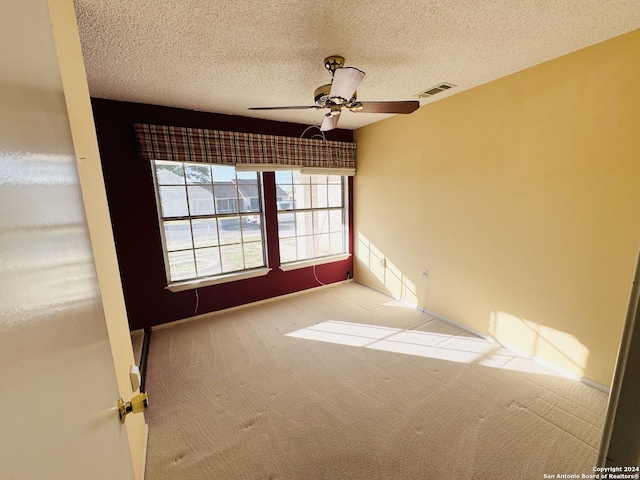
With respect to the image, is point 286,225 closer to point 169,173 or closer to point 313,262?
point 313,262

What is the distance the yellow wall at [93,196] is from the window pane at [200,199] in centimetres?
172

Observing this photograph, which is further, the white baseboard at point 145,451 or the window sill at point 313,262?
the window sill at point 313,262

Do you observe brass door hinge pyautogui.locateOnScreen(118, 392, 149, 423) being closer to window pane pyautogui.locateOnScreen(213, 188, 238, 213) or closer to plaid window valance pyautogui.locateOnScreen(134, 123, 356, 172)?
plaid window valance pyautogui.locateOnScreen(134, 123, 356, 172)

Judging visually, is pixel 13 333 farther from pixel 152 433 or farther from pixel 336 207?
pixel 336 207

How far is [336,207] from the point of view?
165 inches

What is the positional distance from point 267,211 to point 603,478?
3.34m

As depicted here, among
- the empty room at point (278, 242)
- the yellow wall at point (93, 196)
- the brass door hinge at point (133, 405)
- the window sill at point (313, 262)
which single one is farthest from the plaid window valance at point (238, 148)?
the brass door hinge at point (133, 405)

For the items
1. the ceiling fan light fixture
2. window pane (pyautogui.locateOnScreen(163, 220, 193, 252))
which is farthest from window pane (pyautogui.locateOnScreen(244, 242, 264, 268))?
the ceiling fan light fixture

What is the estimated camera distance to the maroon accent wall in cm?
256

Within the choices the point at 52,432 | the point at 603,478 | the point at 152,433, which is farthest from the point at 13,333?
the point at 152,433

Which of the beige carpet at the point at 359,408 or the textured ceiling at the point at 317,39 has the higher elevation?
the textured ceiling at the point at 317,39

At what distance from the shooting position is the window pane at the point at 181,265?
9.91 feet

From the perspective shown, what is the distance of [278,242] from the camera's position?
3617 mm

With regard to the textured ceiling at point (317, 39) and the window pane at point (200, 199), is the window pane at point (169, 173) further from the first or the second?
the textured ceiling at point (317, 39)
